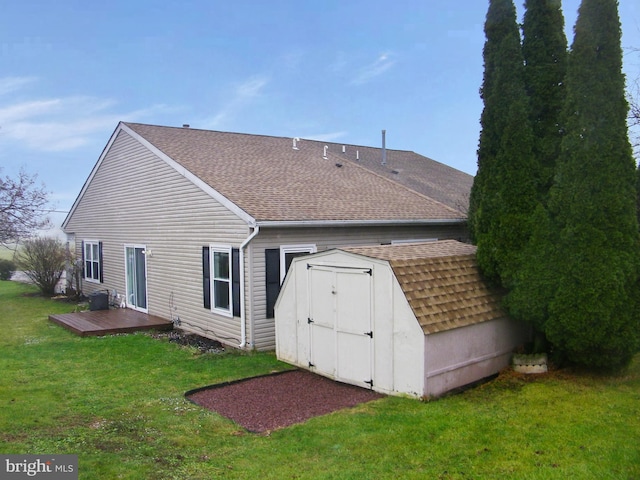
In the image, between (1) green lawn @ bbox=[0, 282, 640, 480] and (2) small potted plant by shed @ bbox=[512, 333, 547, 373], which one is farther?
(2) small potted plant by shed @ bbox=[512, 333, 547, 373]

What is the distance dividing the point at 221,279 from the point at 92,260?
914cm

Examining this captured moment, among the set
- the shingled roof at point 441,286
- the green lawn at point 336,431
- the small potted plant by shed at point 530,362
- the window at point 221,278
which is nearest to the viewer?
the green lawn at point 336,431

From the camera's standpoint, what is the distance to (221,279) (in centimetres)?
1026

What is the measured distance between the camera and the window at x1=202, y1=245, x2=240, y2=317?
9.73 metres

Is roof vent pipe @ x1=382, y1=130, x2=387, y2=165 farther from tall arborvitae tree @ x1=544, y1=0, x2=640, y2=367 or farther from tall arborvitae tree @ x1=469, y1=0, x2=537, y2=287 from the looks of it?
tall arborvitae tree @ x1=544, y1=0, x2=640, y2=367

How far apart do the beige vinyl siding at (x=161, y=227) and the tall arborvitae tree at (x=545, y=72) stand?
17.6 feet

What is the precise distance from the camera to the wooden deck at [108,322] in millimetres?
11344

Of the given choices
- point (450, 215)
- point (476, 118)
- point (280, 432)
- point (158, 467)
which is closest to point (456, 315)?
point (280, 432)

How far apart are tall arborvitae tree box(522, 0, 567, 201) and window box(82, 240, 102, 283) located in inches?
546

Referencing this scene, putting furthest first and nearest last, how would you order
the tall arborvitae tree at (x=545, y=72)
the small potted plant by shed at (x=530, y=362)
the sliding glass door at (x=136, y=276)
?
1. the sliding glass door at (x=136, y=276)
2. the tall arborvitae tree at (x=545, y=72)
3. the small potted plant by shed at (x=530, y=362)

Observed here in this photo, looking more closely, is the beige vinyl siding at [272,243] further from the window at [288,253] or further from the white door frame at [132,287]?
the white door frame at [132,287]

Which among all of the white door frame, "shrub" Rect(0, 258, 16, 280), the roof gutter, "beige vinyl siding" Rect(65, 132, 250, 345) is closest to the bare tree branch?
"beige vinyl siding" Rect(65, 132, 250, 345)

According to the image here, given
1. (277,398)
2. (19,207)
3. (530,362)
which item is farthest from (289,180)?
(19,207)

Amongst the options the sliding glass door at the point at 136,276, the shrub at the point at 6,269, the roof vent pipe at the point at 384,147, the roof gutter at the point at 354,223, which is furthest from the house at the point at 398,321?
the shrub at the point at 6,269
